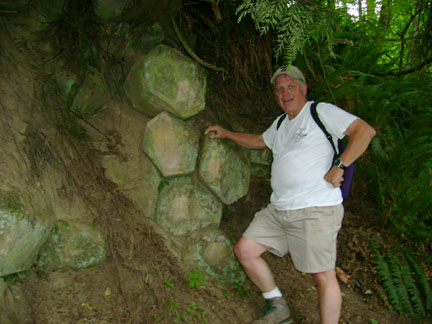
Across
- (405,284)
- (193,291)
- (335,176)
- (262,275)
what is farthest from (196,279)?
(405,284)

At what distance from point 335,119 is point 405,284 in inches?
78.5

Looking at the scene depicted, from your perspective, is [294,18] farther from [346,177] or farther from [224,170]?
[224,170]

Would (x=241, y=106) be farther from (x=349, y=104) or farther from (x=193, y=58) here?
(x=349, y=104)

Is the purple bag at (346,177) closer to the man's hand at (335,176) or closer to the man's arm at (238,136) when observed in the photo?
the man's hand at (335,176)

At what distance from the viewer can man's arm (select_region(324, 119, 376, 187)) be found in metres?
2.54

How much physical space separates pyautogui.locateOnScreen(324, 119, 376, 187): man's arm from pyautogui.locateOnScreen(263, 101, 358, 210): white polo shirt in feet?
0.18

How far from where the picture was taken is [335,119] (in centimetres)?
265

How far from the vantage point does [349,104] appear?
13.6 feet

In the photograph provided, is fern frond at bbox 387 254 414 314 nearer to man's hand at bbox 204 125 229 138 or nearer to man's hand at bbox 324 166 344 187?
man's hand at bbox 324 166 344 187

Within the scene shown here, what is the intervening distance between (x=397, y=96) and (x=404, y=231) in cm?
150

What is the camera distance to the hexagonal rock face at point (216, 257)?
3260 mm

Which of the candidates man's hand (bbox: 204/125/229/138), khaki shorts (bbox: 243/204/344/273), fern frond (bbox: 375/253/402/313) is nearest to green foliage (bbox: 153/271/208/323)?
khaki shorts (bbox: 243/204/344/273)

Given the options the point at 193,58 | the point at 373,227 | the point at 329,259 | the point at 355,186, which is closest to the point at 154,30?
the point at 193,58

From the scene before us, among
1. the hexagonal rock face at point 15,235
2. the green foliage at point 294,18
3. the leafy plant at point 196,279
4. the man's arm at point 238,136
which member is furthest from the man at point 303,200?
the hexagonal rock face at point 15,235
